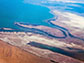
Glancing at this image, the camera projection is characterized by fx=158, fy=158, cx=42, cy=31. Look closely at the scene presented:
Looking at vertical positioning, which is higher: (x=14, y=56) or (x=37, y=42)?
(x=14, y=56)

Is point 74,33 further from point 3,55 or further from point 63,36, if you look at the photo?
point 3,55

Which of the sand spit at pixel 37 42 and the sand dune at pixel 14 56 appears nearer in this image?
the sand dune at pixel 14 56

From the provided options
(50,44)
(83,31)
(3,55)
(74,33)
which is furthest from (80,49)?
(3,55)

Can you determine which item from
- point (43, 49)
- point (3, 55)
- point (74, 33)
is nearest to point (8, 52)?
point (3, 55)

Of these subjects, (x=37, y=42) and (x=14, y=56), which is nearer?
(x=14, y=56)

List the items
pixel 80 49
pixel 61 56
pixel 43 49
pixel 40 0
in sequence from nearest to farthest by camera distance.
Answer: pixel 61 56
pixel 43 49
pixel 80 49
pixel 40 0

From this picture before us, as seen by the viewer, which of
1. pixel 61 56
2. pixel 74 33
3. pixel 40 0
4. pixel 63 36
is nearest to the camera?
pixel 61 56

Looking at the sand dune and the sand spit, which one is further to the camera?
the sand spit

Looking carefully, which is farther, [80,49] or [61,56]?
[80,49]

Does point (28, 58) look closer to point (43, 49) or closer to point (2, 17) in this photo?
point (43, 49)

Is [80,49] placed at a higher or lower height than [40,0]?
lower
